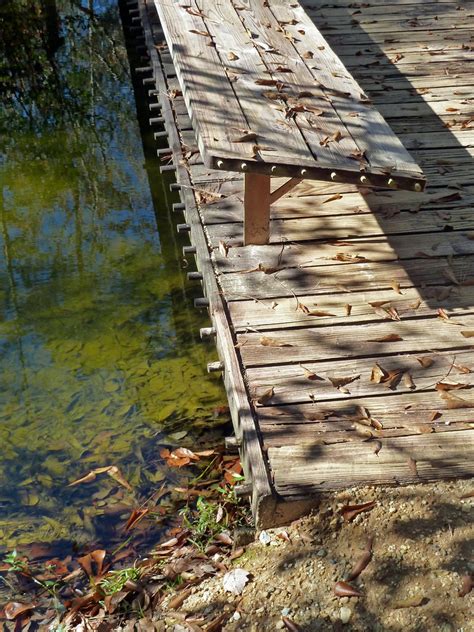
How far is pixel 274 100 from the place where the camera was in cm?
451

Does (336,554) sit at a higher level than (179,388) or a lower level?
higher

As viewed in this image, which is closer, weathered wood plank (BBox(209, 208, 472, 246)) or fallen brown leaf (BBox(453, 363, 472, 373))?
fallen brown leaf (BBox(453, 363, 472, 373))

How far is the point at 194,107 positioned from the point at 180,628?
8.94 feet

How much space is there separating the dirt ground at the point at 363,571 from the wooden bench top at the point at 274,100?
1.65m

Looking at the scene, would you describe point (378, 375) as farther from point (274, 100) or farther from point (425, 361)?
point (274, 100)

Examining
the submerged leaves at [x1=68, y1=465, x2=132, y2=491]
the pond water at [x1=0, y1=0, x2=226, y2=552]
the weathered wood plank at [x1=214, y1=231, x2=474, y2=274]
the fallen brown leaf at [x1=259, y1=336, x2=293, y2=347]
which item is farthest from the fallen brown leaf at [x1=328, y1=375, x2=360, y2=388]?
the submerged leaves at [x1=68, y1=465, x2=132, y2=491]

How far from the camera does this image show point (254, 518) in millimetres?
3262

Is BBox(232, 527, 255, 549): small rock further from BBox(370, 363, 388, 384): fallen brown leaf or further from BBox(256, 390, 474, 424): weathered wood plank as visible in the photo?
BBox(370, 363, 388, 384): fallen brown leaf

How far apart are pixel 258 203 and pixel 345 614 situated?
2.37 metres

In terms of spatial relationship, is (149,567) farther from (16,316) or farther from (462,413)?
(16,316)

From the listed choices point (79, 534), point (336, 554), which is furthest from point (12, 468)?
point (336, 554)

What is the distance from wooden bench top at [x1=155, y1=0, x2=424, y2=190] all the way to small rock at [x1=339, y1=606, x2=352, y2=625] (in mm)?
2042

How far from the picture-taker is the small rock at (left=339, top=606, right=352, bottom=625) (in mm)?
2829

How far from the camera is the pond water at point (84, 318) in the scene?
4367mm
